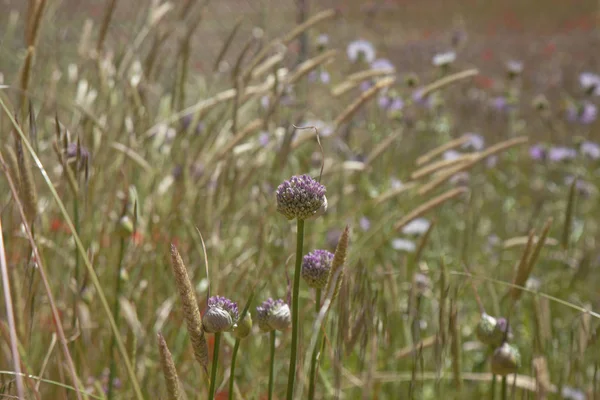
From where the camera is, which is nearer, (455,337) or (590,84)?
(455,337)

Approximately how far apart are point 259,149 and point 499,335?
0.74 m

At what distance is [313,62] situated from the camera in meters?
1.07

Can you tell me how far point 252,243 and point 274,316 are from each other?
0.89 metres

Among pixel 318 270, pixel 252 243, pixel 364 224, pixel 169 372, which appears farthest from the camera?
pixel 364 224

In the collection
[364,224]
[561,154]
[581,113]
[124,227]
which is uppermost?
[581,113]

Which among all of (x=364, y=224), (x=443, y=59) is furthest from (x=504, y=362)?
(x=443, y=59)

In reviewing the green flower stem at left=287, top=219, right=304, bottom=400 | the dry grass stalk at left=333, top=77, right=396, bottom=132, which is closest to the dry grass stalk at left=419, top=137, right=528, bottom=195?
the dry grass stalk at left=333, top=77, right=396, bottom=132

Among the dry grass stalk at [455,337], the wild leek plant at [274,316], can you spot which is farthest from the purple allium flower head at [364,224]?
the wild leek plant at [274,316]

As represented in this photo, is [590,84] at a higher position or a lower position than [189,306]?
higher

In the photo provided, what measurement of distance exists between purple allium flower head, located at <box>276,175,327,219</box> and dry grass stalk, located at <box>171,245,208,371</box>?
8 centimetres

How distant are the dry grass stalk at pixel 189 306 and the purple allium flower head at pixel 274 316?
66 millimetres

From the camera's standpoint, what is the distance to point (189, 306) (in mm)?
435

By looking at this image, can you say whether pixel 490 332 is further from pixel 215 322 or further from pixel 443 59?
pixel 443 59

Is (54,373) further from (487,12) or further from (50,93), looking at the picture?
(487,12)
